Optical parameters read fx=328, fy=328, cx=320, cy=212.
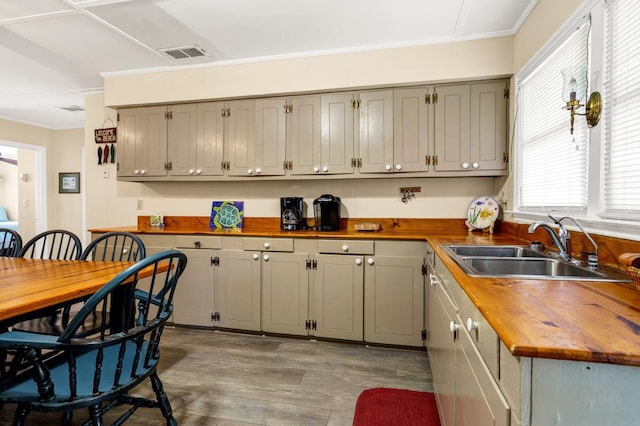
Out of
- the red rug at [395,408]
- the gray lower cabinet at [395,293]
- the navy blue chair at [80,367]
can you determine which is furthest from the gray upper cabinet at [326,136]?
the navy blue chair at [80,367]

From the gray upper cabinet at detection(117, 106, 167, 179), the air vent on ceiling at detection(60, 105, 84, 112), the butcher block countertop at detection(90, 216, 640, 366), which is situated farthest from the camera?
the air vent on ceiling at detection(60, 105, 84, 112)

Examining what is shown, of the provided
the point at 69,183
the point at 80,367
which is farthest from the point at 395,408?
the point at 69,183

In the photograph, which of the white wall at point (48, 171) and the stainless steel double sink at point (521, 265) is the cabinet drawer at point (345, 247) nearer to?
the stainless steel double sink at point (521, 265)

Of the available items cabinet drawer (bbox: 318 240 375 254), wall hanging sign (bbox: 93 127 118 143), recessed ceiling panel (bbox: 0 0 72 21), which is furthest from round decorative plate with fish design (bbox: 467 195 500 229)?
wall hanging sign (bbox: 93 127 118 143)

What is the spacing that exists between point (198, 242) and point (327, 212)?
1.23 m

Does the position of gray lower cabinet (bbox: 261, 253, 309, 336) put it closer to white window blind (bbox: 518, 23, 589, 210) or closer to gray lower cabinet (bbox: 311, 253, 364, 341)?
gray lower cabinet (bbox: 311, 253, 364, 341)

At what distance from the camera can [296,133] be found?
10.1 feet

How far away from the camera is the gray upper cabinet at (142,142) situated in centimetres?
341

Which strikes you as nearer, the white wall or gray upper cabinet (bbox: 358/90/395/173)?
gray upper cabinet (bbox: 358/90/395/173)

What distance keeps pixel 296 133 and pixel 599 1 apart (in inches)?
86.2

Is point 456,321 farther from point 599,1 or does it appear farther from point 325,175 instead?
point 325,175

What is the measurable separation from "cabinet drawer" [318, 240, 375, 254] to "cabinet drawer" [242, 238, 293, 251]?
286 mm

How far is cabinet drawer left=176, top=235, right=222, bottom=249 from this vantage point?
3.03m

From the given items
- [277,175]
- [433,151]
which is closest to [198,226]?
[277,175]
